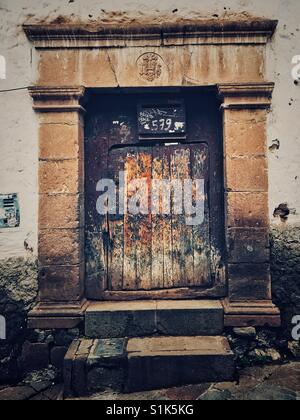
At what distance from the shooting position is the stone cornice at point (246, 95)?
9.93ft

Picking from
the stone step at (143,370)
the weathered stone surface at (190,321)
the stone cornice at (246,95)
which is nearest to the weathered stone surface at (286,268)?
the weathered stone surface at (190,321)

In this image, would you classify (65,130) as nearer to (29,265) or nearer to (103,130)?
(103,130)

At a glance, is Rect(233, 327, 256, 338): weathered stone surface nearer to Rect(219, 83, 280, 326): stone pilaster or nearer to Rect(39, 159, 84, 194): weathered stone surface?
Rect(219, 83, 280, 326): stone pilaster

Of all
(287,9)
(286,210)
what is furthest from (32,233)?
(287,9)

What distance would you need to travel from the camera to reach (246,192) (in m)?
3.06

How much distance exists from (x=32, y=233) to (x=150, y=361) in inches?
64.7

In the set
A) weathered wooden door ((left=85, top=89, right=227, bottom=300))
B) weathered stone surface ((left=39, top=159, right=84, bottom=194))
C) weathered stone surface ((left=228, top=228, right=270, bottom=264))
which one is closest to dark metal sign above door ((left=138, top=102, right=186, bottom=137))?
weathered wooden door ((left=85, top=89, right=227, bottom=300))

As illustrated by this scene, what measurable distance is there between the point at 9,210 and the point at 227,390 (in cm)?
255

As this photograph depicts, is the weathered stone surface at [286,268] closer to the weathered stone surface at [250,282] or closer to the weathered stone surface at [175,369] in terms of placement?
the weathered stone surface at [250,282]

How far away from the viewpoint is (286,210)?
3.06 m

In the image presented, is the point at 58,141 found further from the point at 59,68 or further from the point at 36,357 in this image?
the point at 36,357

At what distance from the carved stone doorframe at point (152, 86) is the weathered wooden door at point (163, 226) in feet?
1.17

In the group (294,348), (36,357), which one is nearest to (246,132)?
(294,348)

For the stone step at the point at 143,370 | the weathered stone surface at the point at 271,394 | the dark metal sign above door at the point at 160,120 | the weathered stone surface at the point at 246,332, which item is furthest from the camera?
the dark metal sign above door at the point at 160,120
